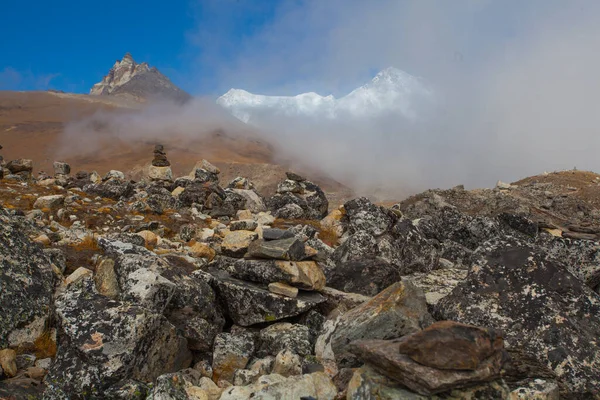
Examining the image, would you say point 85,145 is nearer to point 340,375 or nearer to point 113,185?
point 113,185

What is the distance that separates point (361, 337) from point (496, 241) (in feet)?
10.4

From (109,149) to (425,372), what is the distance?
395 feet

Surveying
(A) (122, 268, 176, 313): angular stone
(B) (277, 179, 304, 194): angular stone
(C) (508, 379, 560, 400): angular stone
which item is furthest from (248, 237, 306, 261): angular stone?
(B) (277, 179, 304, 194): angular stone

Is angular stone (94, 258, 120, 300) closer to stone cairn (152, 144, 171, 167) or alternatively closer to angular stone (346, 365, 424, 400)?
angular stone (346, 365, 424, 400)

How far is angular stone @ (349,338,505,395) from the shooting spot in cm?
411

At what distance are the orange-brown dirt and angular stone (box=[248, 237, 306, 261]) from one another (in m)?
63.2

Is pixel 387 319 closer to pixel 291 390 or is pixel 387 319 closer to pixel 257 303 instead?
pixel 291 390

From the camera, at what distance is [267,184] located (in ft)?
255

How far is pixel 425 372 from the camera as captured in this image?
4.12 metres

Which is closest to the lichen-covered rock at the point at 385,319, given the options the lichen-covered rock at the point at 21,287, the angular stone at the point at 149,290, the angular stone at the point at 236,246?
the angular stone at the point at 149,290

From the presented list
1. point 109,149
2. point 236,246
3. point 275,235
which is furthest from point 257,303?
point 109,149

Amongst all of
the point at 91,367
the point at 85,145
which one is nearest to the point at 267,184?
the point at 85,145

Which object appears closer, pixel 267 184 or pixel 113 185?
pixel 113 185

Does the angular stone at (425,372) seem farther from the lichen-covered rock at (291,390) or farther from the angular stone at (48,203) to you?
the angular stone at (48,203)
